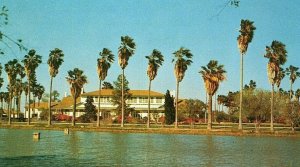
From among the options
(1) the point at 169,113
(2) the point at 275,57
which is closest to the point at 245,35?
(2) the point at 275,57

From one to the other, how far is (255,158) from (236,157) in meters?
1.54

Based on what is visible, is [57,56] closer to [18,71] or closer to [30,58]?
[30,58]

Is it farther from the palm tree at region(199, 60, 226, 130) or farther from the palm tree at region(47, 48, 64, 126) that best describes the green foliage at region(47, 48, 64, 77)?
the palm tree at region(199, 60, 226, 130)

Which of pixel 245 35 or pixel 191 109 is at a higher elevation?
pixel 245 35

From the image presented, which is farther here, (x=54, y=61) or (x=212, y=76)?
(x=54, y=61)

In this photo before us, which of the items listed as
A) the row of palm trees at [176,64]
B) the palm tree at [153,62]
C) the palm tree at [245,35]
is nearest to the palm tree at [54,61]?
the row of palm trees at [176,64]

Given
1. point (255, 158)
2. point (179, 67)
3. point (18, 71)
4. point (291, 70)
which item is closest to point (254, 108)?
point (291, 70)

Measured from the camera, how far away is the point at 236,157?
35875 millimetres

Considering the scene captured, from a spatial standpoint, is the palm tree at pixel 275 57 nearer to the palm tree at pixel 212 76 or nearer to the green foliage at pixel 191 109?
the palm tree at pixel 212 76

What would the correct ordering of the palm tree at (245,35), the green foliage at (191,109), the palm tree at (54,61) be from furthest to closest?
the green foliage at (191,109) < the palm tree at (54,61) < the palm tree at (245,35)

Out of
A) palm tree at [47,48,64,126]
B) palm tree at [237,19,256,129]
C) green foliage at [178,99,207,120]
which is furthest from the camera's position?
green foliage at [178,99,207,120]

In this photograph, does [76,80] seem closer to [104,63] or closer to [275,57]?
[104,63]

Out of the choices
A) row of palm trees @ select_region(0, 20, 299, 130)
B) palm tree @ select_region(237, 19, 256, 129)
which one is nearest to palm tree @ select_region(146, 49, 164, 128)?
row of palm trees @ select_region(0, 20, 299, 130)

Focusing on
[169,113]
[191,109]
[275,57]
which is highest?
[275,57]
